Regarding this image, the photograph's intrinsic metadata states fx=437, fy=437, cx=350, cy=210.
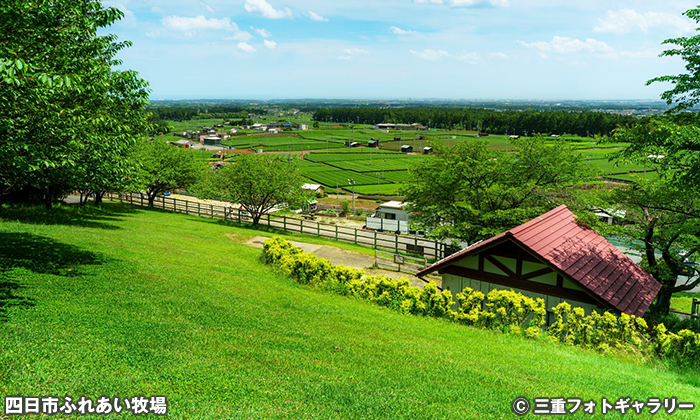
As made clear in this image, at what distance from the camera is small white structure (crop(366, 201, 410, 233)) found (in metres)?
47.0

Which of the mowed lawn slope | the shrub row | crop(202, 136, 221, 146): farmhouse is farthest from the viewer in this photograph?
crop(202, 136, 221, 146): farmhouse

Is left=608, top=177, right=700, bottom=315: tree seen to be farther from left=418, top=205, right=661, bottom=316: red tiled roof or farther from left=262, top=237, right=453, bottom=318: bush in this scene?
left=262, top=237, right=453, bottom=318: bush

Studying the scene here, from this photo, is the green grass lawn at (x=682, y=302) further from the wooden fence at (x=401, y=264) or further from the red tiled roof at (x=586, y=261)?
the wooden fence at (x=401, y=264)

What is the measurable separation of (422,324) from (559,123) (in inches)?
7491

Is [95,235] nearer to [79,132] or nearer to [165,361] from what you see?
[79,132]

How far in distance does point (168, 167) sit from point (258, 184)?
1134 cm

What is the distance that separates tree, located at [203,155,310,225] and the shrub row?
18.1 m

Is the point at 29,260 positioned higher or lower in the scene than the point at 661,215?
lower

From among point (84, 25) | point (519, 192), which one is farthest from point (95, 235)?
point (519, 192)

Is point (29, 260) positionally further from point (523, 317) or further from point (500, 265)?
point (500, 265)

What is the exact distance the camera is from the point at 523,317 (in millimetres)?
11773

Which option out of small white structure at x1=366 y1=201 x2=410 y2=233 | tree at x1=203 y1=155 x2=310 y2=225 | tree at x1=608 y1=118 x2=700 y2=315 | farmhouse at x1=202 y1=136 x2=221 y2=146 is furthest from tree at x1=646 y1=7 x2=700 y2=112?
farmhouse at x1=202 y1=136 x2=221 y2=146

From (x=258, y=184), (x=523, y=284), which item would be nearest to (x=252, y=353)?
(x=523, y=284)

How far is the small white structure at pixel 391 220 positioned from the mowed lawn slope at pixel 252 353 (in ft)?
112
